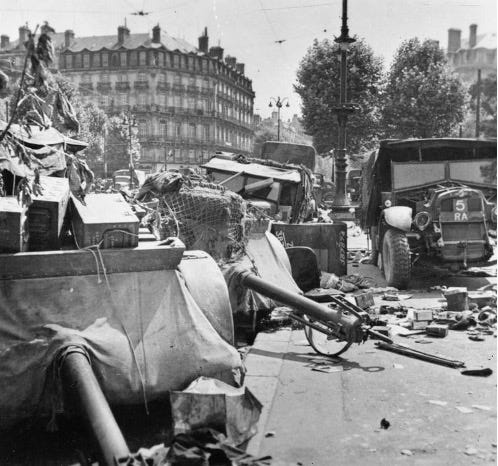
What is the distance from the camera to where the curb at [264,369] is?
403cm

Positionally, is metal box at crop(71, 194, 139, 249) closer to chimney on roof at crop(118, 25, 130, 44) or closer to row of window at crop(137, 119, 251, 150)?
row of window at crop(137, 119, 251, 150)

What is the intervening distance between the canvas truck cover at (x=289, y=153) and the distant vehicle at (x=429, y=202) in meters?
6.92

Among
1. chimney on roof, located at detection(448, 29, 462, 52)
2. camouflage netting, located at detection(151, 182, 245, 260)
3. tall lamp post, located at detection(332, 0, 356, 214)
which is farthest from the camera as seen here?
tall lamp post, located at detection(332, 0, 356, 214)

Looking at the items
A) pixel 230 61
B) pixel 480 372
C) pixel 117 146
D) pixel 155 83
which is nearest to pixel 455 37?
pixel 480 372

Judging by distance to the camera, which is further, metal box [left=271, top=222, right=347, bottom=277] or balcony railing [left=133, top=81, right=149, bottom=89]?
balcony railing [left=133, top=81, right=149, bottom=89]

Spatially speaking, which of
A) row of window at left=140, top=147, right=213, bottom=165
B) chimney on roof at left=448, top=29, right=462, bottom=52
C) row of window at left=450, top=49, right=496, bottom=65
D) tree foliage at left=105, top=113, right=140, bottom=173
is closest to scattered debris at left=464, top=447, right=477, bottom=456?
row of window at left=450, top=49, right=496, bottom=65

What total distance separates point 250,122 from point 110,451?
101 meters

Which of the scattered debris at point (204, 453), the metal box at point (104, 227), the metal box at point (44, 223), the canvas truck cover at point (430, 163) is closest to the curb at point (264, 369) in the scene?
the scattered debris at point (204, 453)

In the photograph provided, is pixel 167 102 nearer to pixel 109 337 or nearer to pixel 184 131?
pixel 184 131

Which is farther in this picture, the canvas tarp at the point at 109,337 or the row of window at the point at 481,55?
the row of window at the point at 481,55

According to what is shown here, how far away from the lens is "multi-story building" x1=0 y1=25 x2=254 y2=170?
77875 millimetres

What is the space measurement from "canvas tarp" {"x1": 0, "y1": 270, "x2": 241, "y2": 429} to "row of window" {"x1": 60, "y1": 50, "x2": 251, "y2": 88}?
78160 millimetres

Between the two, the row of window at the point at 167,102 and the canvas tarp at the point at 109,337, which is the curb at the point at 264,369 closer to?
the canvas tarp at the point at 109,337

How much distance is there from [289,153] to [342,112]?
4546 mm
